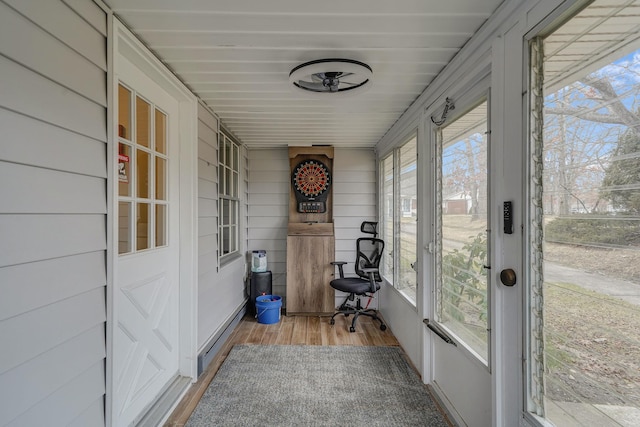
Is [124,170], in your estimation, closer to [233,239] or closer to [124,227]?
[124,227]

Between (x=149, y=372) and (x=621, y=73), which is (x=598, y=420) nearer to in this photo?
(x=621, y=73)

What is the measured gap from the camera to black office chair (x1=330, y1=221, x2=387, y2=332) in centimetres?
348

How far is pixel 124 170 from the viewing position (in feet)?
5.48

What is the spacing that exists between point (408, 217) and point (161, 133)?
87.4 inches

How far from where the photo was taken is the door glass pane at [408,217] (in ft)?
8.93

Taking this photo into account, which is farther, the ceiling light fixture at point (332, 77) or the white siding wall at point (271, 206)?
the white siding wall at point (271, 206)

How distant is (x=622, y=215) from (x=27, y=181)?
72.9 inches

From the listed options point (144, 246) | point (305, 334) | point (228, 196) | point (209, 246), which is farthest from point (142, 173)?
point (305, 334)

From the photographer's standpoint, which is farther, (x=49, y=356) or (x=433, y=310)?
(x=433, y=310)

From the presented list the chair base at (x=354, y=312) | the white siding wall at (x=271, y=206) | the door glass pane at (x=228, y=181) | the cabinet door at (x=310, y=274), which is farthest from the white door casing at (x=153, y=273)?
the white siding wall at (x=271, y=206)

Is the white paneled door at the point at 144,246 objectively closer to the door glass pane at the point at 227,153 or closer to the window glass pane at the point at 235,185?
the door glass pane at the point at 227,153

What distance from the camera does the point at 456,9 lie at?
53.8 inches

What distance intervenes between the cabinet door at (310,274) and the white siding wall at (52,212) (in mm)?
2622

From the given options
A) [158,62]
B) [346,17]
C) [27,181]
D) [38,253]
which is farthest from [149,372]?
[346,17]
